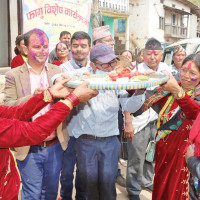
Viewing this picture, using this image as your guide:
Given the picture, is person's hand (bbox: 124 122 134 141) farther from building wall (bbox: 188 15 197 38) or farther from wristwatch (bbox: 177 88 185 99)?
building wall (bbox: 188 15 197 38)

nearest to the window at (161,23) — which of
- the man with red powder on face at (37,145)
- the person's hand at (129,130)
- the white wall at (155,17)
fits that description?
the white wall at (155,17)

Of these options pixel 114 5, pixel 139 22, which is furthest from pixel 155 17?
pixel 114 5

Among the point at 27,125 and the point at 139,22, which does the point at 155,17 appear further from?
the point at 27,125

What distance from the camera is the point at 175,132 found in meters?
2.71

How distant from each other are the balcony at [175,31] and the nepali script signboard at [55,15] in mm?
16912

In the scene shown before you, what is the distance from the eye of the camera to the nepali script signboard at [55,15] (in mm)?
6844

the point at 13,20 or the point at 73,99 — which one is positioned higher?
the point at 13,20

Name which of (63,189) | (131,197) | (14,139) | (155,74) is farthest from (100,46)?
(131,197)

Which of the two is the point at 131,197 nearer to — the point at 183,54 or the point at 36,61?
the point at 36,61

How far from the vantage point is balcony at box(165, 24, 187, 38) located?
2409 centimetres

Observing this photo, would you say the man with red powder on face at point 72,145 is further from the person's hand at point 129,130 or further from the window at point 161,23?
the window at point 161,23

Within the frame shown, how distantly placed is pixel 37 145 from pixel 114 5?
16561 millimetres

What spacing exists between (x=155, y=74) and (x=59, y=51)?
9.12 ft

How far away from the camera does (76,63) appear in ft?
12.1
